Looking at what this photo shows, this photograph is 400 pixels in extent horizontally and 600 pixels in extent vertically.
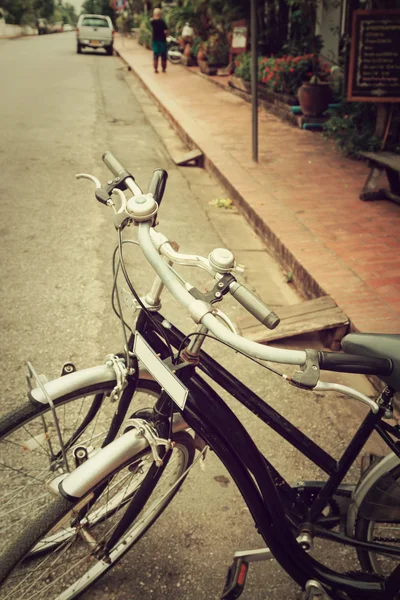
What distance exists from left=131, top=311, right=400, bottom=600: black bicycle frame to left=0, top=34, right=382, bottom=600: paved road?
26cm

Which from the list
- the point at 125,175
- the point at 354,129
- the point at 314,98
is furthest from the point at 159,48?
the point at 125,175

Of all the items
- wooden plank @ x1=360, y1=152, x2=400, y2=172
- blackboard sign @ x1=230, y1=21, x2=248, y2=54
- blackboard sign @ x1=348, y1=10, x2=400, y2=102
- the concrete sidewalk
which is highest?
blackboard sign @ x1=230, y1=21, x2=248, y2=54

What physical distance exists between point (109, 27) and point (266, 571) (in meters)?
27.7

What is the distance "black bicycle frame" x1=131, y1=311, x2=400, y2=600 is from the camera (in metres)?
1.59

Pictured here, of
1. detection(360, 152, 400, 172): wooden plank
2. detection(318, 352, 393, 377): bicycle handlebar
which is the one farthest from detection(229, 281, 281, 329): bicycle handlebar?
detection(360, 152, 400, 172): wooden plank

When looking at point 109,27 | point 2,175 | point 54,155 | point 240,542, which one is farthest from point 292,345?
point 109,27

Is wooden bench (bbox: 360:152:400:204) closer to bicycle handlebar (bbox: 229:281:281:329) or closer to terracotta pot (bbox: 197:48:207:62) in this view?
bicycle handlebar (bbox: 229:281:281:329)

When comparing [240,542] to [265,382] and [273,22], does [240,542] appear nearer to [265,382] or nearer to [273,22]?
[265,382]

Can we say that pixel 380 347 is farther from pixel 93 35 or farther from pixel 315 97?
pixel 93 35

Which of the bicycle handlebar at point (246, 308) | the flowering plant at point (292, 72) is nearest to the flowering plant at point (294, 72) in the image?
the flowering plant at point (292, 72)

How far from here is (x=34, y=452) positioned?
8.32 ft

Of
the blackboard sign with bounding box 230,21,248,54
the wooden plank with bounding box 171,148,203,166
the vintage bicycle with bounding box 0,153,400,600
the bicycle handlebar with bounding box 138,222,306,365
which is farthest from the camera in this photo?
the blackboard sign with bounding box 230,21,248,54

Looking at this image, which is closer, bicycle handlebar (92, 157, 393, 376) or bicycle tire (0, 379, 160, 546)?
bicycle handlebar (92, 157, 393, 376)

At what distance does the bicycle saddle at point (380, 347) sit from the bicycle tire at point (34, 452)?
2.23ft
